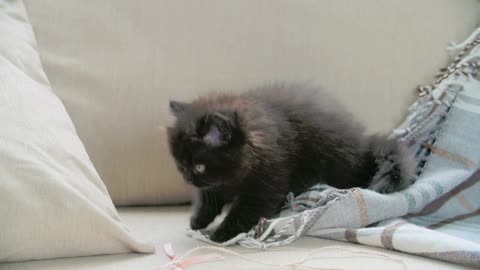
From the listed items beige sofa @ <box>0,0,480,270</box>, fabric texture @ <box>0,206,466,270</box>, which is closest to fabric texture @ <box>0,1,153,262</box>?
fabric texture @ <box>0,206,466,270</box>

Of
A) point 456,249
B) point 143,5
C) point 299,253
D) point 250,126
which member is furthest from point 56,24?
point 456,249

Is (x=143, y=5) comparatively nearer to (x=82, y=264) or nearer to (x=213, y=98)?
(x=213, y=98)

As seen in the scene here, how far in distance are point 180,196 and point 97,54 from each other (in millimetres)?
473

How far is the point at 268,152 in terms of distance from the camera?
136cm

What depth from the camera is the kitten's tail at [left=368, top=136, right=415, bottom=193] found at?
4.81 ft

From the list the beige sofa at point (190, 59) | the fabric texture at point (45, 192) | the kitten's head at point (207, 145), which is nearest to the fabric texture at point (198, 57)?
the beige sofa at point (190, 59)

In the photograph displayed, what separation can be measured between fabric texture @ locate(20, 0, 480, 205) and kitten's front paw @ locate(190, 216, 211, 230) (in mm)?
205

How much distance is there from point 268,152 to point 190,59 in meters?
0.43

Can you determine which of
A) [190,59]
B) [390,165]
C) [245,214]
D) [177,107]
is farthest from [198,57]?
[390,165]

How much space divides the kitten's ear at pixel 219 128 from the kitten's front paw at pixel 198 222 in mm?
222

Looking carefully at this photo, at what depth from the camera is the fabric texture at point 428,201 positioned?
1192 millimetres

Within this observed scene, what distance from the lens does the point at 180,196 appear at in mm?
1594

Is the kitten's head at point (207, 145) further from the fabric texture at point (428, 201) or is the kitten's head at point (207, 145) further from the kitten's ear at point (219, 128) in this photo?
the fabric texture at point (428, 201)

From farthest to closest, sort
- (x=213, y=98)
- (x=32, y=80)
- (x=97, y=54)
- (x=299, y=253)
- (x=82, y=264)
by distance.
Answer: (x=97, y=54)
(x=213, y=98)
(x=32, y=80)
(x=299, y=253)
(x=82, y=264)
